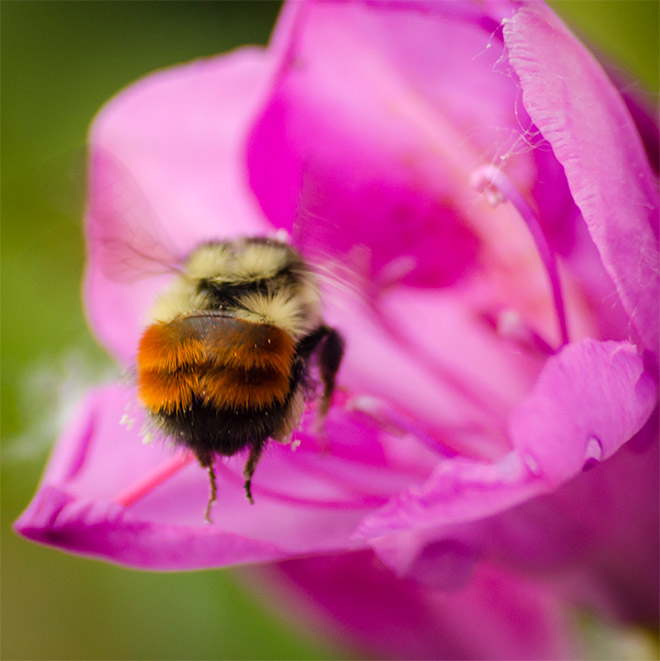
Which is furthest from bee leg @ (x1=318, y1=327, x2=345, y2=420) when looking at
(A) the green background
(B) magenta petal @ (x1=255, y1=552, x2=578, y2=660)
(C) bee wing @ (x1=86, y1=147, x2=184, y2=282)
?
(A) the green background

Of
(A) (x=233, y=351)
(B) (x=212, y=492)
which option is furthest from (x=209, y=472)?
(A) (x=233, y=351)

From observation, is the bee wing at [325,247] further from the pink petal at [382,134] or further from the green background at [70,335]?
the green background at [70,335]

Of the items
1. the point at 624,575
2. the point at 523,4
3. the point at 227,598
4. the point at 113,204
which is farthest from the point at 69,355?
the point at 523,4

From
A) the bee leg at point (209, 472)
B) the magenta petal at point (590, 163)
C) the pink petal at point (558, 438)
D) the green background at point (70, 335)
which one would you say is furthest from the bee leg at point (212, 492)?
the green background at point (70, 335)

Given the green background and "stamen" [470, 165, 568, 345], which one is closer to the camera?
"stamen" [470, 165, 568, 345]

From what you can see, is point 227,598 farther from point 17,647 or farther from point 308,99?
point 308,99

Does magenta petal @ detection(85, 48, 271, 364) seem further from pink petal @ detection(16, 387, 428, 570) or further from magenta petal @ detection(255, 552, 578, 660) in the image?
magenta petal @ detection(255, 552, 578, 660)
